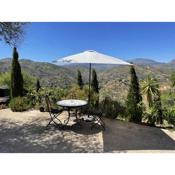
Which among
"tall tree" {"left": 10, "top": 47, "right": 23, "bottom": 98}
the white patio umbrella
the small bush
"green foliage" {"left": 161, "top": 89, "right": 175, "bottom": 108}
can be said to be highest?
the white patio umbrella

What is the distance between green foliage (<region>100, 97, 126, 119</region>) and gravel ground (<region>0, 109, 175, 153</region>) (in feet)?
2.64

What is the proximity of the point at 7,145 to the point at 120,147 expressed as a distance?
8.70 ft

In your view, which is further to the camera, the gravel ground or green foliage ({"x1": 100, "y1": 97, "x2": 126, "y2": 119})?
green foliage ({"x1": 100, "y1": 97, "x2": 126, "y2": 119})

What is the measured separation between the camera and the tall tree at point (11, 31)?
936 centimetres

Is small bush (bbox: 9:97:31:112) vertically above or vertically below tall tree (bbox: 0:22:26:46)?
below

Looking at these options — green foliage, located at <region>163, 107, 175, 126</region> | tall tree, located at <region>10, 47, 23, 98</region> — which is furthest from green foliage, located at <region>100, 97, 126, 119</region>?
tall tree, located at <region>10, 47, 23, 98</region>

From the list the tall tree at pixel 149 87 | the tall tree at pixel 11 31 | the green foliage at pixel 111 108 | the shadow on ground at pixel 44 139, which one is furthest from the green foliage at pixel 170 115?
the tall tree at pixel 11 31

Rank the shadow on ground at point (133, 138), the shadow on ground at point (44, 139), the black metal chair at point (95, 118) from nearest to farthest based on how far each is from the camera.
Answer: the shadow on ground at point (44, 139) < the shadow on ground at point (133, 138) < the black metal chair at point (95, 118)

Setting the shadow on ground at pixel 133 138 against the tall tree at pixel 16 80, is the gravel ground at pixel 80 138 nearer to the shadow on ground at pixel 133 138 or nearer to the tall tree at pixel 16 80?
the shadow on ground at pixel 133 138

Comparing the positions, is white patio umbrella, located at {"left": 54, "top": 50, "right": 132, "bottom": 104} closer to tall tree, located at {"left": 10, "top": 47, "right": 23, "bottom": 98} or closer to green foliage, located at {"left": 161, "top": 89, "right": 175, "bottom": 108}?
green foliage, located at {"left": 161, "top": 89, "right": 175, "bottom": 108}

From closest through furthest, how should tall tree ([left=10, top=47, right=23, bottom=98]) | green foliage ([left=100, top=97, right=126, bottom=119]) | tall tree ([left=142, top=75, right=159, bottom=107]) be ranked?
green foliage ([left=100, top=97, right=126, bottom=119]) < tall tree ([left=10, top=47, right=23, bottom=98]) < tall tree ([left=142, top=75, right=159, bottom=107])

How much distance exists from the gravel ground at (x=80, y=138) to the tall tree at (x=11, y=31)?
10.7ft

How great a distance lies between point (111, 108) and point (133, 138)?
2708mm

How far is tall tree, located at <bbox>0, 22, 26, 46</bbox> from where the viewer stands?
936 cm
